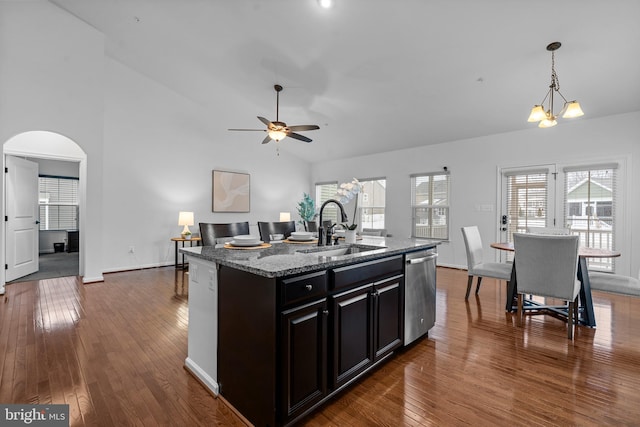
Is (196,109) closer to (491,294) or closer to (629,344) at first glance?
(491,294)

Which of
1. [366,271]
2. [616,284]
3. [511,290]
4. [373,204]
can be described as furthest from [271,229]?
[373,204]

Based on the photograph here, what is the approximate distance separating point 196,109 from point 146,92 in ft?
3.26

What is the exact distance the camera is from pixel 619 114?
434 cm

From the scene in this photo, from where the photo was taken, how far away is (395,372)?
2.16 m

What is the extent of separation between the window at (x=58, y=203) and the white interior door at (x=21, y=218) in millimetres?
2750

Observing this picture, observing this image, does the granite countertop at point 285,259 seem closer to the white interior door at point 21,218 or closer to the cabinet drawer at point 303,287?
the cabinet drawer at point 303,287

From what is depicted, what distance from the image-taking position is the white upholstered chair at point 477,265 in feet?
11.8

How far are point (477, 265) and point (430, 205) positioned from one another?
2586 millimetres

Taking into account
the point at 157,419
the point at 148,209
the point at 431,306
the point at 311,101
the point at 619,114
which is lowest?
the point at 157,419

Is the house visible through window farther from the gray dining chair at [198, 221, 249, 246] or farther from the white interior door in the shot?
the white interior door

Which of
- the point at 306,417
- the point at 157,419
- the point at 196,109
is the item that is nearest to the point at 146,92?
the point at 196,109

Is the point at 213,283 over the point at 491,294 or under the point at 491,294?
over

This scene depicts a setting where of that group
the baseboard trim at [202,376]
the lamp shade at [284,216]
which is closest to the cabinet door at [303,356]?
the baseboard trim at [202,376]

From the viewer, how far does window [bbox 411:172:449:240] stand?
6141 millimetres
